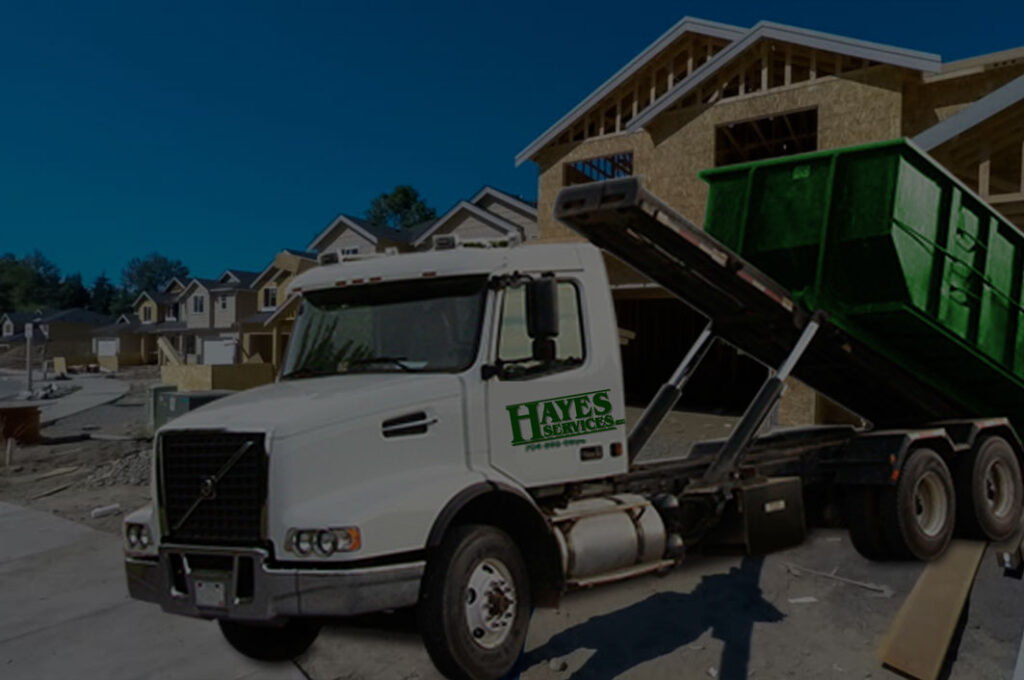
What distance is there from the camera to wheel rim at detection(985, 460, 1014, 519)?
779cm

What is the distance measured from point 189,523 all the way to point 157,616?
3.18 metres

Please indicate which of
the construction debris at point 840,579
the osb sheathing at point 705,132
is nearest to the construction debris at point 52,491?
the osb sheathing at point 705,132

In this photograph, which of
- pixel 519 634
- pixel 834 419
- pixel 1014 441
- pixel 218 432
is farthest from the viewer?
pixel 834 419

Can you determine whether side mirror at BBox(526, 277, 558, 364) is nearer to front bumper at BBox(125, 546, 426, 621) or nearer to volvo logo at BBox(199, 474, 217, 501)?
front bumper at BBox(125, 546, 426, 621)

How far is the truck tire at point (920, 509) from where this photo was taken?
6812mm

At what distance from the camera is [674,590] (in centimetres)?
659

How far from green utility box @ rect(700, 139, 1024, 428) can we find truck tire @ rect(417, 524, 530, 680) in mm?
3908

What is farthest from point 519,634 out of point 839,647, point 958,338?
point 958,338

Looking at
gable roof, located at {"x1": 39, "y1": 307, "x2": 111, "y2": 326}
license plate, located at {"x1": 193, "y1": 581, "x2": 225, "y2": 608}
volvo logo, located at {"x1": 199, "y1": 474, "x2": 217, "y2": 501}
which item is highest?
volvo logo, located at {"x1": 199, "y1": 474, "x2": 217, "y2": 501}

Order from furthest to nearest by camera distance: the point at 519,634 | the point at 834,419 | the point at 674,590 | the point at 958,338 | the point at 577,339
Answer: the point at 834,419 → the point at 958,338 → the point at 674,590 → the point at 577,339 → the point at 519,634

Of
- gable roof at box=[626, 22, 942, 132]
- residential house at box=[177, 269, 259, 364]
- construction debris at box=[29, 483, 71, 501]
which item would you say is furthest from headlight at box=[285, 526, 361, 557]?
residential house at box=[177, 269, 259, 364]

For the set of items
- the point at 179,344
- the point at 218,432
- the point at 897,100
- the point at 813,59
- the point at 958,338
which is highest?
the point at 813,59

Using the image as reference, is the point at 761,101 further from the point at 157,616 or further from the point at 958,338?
the point at 157,616

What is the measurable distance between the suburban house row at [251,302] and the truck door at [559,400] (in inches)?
30.1
